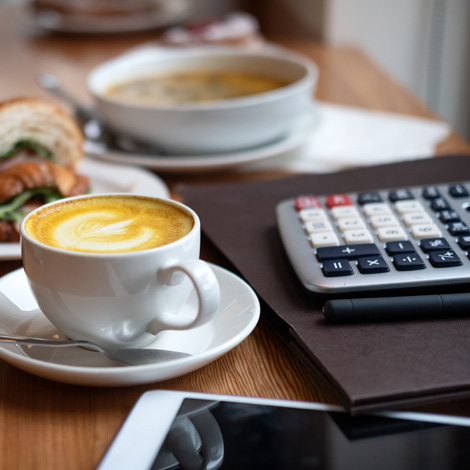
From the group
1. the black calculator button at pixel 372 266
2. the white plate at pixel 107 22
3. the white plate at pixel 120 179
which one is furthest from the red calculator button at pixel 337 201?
the white plate at pixel 107 22

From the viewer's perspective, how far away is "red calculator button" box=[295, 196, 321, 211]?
0.63m

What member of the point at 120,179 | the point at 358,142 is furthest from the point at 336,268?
the point at 358,142

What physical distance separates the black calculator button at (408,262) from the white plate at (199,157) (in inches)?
15.2

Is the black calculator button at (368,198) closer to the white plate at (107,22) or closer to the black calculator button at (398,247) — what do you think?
the black calculator button at (398,247)

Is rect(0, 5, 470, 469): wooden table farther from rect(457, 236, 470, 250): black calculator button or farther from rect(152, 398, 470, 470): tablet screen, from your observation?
rect(457, 236, 470, 250): black calculator button

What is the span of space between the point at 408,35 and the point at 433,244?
55.3 inches

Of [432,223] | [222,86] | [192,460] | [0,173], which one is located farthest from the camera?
[222,86]

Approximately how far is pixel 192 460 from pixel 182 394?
60 mm

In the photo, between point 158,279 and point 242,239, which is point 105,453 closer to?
point 158,279

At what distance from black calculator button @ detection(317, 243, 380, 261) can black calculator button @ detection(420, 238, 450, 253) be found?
36 mm

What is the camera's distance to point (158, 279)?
0.47 meters

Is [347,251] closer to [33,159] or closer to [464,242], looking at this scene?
[464,242]

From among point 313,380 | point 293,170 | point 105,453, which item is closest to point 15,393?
point 105,453

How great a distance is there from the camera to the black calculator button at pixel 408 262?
52 cm
